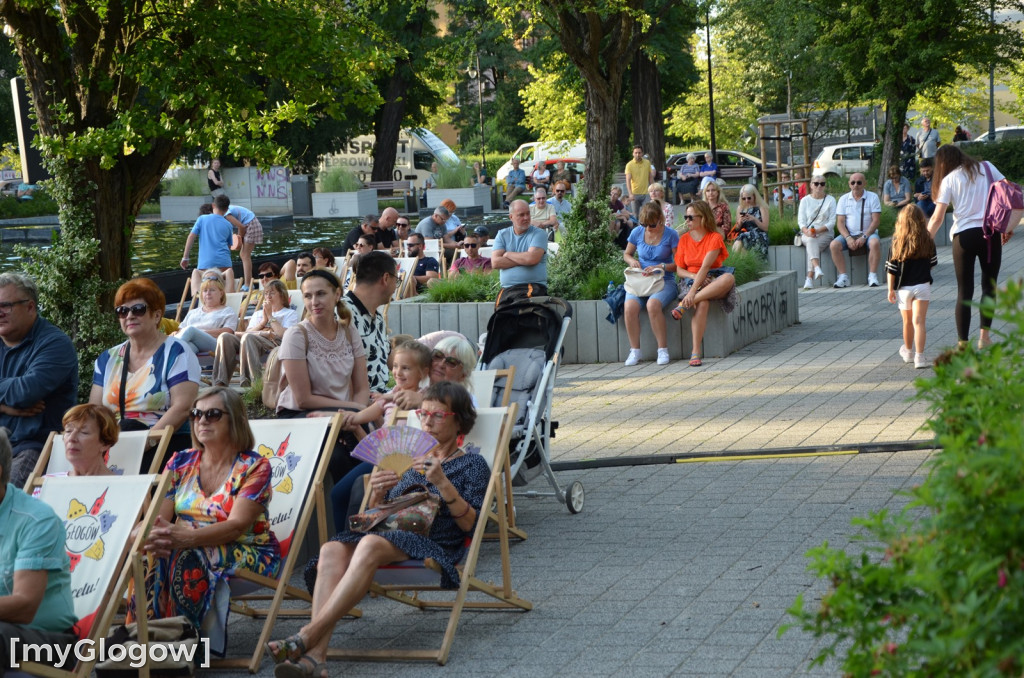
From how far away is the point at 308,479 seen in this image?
646 centimetres

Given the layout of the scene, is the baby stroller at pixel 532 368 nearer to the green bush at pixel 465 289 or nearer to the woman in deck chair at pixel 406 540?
the woman in deck chair at pixel 406 540

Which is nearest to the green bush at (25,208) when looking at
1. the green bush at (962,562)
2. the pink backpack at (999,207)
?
the pink backpack at (999,207)

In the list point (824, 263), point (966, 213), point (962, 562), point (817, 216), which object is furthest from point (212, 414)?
point (824, 263)

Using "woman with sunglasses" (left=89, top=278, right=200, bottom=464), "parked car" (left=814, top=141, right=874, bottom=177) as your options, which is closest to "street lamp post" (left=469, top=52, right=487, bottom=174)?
"parked car" (left=814, top=141, right=874, bottom=177)

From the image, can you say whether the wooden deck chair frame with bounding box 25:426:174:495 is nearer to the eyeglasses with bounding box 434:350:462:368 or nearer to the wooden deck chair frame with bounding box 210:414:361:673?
the wooden deck chair frame with bounding box 210:414:361:673

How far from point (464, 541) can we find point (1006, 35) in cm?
2922

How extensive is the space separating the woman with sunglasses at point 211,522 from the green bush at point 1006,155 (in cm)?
3253

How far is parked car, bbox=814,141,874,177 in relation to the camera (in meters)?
46.2

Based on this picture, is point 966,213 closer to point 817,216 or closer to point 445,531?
point 445,531

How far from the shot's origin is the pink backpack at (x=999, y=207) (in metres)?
11.4

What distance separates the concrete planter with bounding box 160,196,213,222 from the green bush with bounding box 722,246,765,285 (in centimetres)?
2908

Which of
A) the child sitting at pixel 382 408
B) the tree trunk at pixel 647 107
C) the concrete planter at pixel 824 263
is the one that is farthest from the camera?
the tree trunk at pixel 647 107

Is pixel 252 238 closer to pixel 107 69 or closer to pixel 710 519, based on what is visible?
pixel 107 69

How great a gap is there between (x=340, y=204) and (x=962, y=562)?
40.4m
